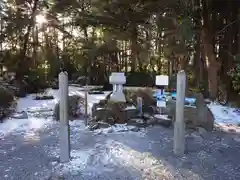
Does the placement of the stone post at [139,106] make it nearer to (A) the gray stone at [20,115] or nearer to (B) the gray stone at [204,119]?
(B) the gray stone at [204,119]

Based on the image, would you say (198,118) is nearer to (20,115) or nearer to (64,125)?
(64,125)

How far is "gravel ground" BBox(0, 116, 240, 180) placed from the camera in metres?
3.32

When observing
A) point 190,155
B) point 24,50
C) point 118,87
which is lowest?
point 190,155

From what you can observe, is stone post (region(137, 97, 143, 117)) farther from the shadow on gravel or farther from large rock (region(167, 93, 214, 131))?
large rock (region(167, 93, 214, 131))

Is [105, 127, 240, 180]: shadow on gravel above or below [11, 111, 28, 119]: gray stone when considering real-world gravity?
below

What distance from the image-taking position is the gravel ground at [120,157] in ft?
10.9

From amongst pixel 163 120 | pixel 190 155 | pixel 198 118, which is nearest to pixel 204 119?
pixel 198 118

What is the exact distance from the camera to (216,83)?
9.03 meters

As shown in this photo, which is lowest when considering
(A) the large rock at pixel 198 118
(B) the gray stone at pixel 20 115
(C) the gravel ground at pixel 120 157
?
(C) the gravel ground at pixel 120 157

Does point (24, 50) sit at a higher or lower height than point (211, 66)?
higher

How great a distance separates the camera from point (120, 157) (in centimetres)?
390

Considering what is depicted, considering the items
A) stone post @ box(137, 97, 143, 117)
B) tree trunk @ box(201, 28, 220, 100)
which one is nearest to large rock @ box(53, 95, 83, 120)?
stone post @ box(137, 97, 143, 117)

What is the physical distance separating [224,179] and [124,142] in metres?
1.83

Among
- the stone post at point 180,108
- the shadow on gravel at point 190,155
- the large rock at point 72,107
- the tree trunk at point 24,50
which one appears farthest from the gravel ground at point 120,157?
the tree trunk at point 24,50
